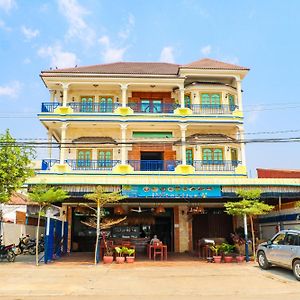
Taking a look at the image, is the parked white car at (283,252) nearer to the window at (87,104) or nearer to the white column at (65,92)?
the window at (87,104)

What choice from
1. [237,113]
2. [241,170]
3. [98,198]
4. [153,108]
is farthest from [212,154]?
[98,198]

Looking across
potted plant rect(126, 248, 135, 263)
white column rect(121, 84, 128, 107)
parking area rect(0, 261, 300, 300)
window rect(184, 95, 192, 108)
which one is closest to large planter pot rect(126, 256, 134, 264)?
potted plant rect(126, 248, 135, 263)

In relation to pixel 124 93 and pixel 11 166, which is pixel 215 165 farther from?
pixel 11 166

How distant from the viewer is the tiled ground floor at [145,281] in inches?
358

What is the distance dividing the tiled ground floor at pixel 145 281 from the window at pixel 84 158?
7650 mm

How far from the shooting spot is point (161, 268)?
13.9 meters

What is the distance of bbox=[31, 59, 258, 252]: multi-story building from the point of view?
21141 mm

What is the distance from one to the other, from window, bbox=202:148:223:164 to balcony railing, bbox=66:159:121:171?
5249 millimetres

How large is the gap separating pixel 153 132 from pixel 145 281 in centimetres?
1288

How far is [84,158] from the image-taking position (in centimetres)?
2209

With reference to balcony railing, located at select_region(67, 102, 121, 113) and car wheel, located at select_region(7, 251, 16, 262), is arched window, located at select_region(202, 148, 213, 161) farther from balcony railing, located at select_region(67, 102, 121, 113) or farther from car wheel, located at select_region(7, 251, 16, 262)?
car wheel, located at select_region(7, 251, 16, 262)

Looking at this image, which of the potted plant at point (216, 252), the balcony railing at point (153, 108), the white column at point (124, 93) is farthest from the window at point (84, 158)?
the potted plant at point (216, 252)

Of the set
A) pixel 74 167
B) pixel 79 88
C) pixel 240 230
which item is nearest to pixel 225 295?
pixel 240 230

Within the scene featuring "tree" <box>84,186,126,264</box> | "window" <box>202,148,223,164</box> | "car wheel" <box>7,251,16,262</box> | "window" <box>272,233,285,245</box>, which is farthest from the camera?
"window" <box>202,148,223,164</box>
